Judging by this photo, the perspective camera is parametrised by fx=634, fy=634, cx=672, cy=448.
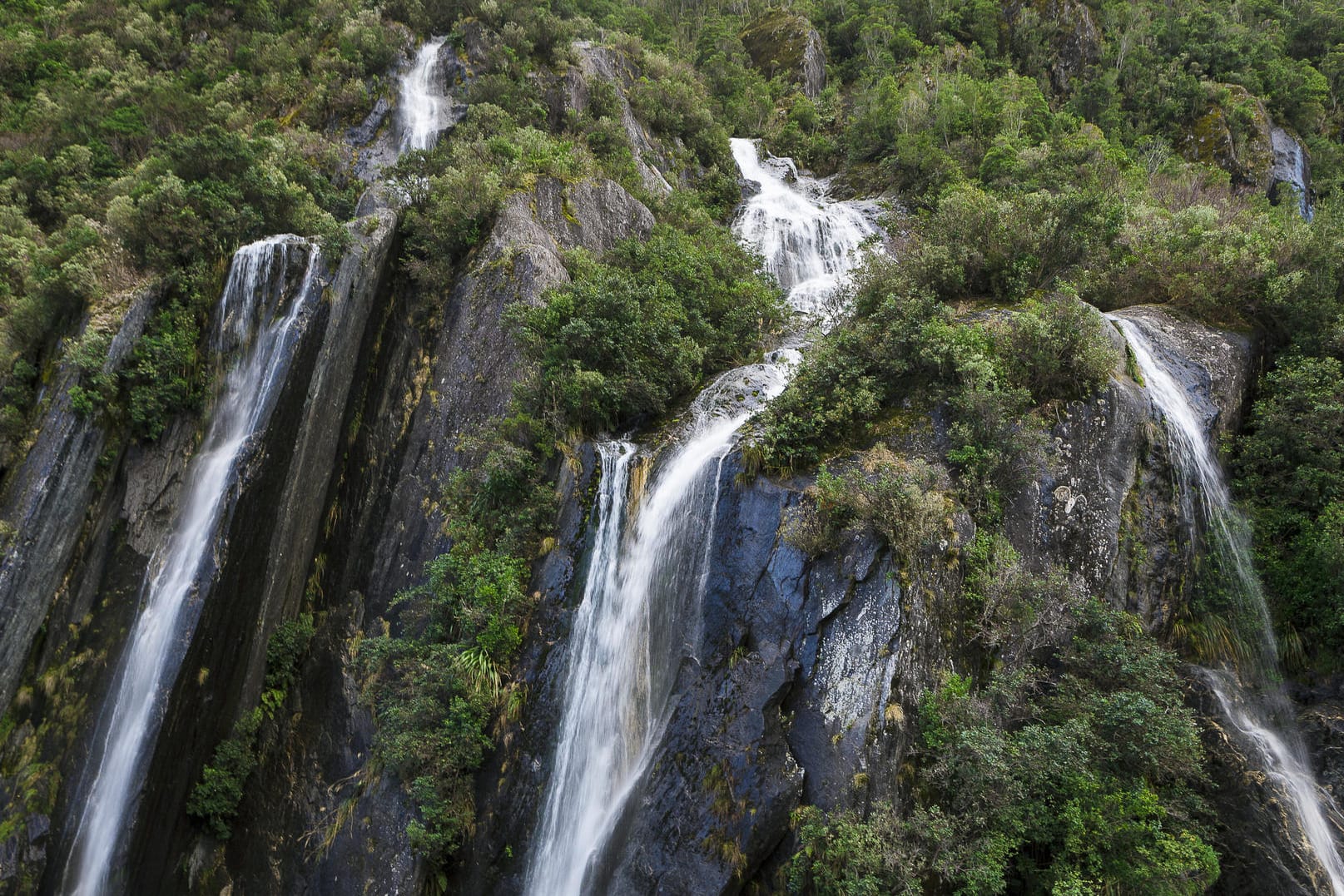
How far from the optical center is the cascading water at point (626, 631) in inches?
293

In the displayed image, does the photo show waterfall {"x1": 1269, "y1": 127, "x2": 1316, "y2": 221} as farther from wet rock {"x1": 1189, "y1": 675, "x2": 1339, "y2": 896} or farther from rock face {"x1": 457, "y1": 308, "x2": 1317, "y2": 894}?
wet rock {"x1": 1189, "y1": 675, "x2": 1339, "y2": 896}

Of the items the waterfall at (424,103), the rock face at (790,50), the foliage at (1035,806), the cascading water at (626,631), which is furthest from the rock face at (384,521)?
the rock face at (790,50)

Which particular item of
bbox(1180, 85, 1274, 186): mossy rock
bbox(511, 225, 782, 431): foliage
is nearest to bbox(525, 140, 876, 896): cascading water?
bbox(511, 225, 782, 431): foliage

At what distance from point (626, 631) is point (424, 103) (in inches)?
781

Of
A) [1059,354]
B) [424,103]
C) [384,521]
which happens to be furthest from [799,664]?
[424,103]

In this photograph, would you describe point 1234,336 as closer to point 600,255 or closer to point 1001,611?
point 1001,611

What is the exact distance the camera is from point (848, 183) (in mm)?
24547

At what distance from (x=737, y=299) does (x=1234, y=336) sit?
28.3 feet

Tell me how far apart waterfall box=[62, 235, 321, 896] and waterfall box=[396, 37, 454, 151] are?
8.48 meters

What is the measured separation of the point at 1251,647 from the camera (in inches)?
320

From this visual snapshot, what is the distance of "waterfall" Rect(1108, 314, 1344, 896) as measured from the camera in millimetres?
6707

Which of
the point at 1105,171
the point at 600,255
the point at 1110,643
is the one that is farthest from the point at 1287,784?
the point at 1105,171

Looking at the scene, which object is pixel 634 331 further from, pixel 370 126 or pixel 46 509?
pixel 370 126

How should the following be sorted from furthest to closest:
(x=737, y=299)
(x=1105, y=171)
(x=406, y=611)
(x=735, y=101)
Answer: (x=735, y=101), (x=1105, y=171), (x=737, y=299), (x=406, y=611)
